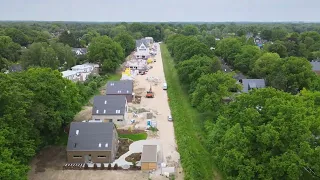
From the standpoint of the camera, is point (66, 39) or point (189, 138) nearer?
point (189, 138)

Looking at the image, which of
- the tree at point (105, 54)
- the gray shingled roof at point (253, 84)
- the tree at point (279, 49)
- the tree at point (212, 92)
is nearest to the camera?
the tree at point (212, 92)

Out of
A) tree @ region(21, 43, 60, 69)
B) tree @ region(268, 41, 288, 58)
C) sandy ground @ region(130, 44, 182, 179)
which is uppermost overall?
tree @ region(268, 41, 288, 58)

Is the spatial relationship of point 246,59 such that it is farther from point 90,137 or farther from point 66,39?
point 66,39

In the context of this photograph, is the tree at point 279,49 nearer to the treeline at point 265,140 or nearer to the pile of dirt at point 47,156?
the treeline at point 265,140

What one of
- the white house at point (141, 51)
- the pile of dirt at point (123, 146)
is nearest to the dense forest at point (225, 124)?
the pile of dirt at point (123, 146)

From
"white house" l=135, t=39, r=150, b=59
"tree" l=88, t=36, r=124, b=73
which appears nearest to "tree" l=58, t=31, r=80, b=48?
"white house" l=135, t=39, r=150, b=59

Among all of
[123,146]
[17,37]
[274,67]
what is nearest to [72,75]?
[123,146]

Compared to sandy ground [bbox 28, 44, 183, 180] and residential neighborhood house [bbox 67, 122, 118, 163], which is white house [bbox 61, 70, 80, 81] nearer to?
sandy ground [bbox 28, 44, 183, 180]
